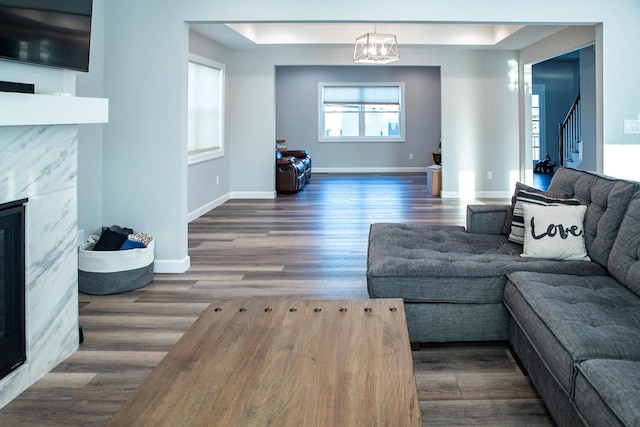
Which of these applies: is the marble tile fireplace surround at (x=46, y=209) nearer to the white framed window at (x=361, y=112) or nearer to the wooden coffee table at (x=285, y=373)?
the wooden coffee table at (x=285, y=373)

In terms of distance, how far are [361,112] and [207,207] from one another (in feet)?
23.2

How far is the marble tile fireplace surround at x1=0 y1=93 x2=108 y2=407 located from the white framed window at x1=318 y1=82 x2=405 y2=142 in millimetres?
11320

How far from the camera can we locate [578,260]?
3.22 meters

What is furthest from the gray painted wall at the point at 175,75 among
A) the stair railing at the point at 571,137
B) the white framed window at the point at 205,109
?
the stair railing at the point at 571,137

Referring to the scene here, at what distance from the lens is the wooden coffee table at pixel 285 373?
1.53 m

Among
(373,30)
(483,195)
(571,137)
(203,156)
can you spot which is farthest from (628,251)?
(571,137)

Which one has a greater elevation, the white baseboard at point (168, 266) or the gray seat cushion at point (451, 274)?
the gray seat cushion at point (451, 274)

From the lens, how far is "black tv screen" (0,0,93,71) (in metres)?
2.37

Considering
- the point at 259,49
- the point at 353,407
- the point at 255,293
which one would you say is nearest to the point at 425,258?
the point at 255,293

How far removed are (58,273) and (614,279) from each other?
2769 mm

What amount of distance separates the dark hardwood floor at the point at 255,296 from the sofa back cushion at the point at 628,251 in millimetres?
663

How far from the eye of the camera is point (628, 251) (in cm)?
287

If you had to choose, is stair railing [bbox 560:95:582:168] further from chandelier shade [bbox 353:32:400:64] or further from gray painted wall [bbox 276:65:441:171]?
chandelier shade [bbox 353:32:400:64]

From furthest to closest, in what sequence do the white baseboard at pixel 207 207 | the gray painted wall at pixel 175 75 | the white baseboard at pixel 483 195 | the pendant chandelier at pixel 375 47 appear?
the white baseboard at pixel 483 195 < the white baseboard at pixel 207 207 < the pendant chandelier at pixel 375 47 < the gray painted wall at pixel 175 75
